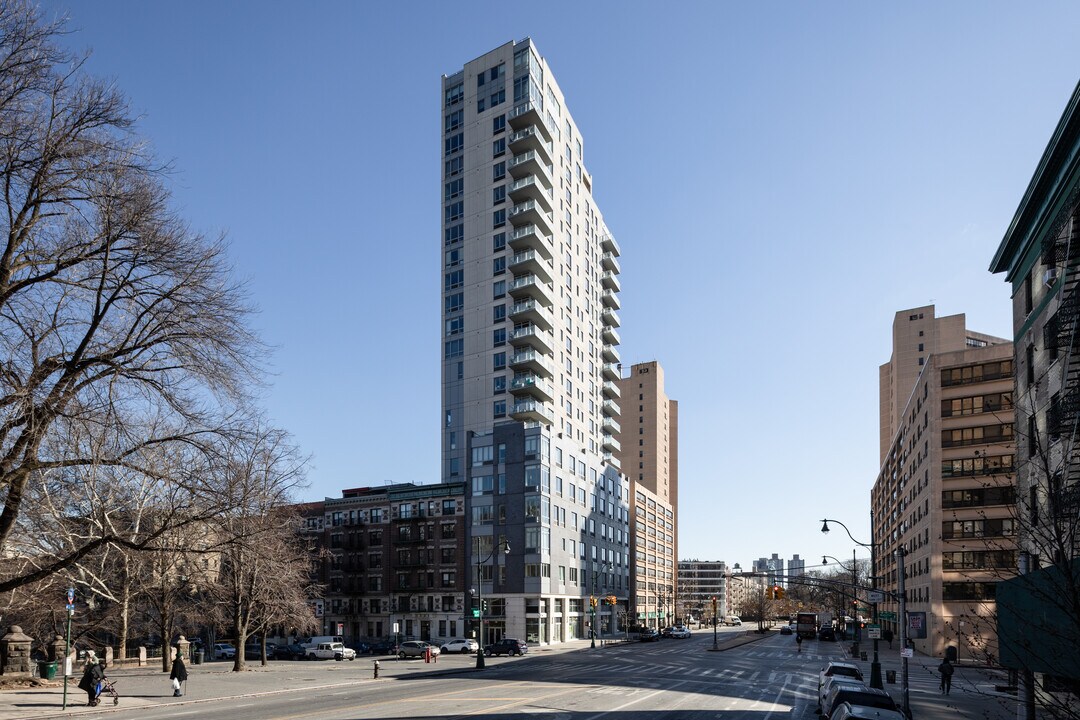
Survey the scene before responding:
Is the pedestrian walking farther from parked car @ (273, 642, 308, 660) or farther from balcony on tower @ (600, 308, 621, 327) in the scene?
balcony on tower @ (600, 308, 621, 327)

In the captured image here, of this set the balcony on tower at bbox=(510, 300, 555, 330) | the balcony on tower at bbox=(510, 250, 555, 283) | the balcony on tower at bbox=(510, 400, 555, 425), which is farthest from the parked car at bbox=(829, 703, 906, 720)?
the balcony on tower at bbox=(510, 250, 555, 283)

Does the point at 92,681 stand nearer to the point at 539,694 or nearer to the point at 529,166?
the point at 539,694

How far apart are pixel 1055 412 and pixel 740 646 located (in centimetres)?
6898

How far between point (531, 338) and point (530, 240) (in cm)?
1206

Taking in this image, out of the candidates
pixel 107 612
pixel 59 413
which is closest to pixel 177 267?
pixel 59 413

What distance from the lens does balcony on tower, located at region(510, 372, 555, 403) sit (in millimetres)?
92875

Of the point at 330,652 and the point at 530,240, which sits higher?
the point at 530,240

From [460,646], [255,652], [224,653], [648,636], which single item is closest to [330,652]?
[224,653]

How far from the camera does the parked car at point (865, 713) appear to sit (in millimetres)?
18734

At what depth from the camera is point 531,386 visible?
305 ft

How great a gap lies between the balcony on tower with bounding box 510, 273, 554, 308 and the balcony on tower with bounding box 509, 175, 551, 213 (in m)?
9.58

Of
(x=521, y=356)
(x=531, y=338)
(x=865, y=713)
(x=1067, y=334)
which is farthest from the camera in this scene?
(x=521, y=356)

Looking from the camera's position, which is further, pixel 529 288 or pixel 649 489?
pixel 649 489

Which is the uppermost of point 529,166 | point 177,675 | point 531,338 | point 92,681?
point 529,166
